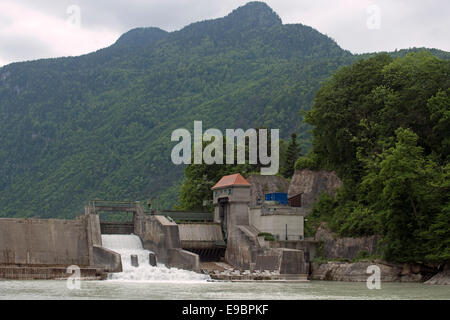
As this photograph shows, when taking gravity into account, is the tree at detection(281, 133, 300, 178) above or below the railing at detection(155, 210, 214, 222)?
above

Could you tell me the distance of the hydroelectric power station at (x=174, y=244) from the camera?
56.4 m

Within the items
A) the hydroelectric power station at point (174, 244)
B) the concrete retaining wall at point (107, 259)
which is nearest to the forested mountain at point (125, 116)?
the hydroelectric power station at point (174, 244)

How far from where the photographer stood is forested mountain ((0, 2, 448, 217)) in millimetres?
139000

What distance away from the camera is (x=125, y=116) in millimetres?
163625

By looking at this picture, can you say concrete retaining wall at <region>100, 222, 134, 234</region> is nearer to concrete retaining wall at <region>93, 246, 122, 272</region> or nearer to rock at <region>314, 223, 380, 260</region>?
concrete retaining wall at <region>93, 246, 122, 272</region>

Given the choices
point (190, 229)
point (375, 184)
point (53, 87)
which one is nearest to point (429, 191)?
point (375, 184)

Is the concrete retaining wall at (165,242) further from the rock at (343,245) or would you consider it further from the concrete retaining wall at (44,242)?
the rock at (343,245)

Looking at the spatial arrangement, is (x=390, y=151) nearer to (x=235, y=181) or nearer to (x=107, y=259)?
(x=235, y=181)

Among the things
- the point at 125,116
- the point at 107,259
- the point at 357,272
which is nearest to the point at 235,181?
the point at 357,272

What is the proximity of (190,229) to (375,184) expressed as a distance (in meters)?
18.4

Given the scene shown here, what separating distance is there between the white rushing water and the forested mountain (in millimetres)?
57439

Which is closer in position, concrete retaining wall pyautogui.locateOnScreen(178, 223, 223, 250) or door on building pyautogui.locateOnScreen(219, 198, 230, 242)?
concrete retaining wall pyautogui.locateOnScreen(178, 223, 223, 250)

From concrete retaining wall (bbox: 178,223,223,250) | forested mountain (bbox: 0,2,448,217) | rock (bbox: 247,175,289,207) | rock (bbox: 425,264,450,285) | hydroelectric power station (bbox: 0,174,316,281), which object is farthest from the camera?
forested mountain (bbox: 0,2,448,217)
